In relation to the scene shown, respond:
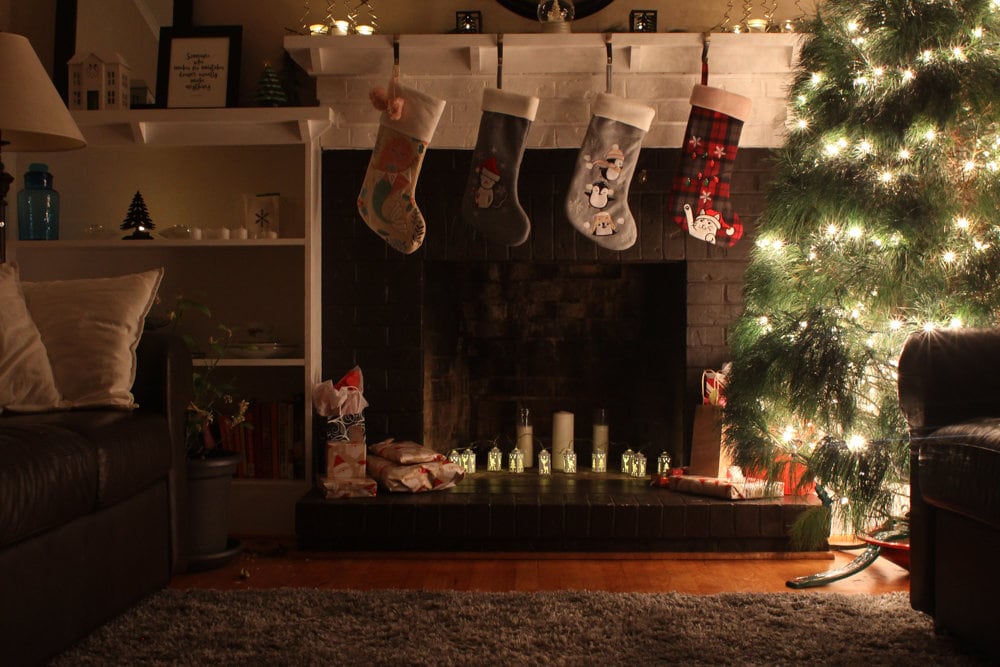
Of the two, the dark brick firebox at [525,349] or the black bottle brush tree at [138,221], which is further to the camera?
the black bottle brush tree at [138,221]

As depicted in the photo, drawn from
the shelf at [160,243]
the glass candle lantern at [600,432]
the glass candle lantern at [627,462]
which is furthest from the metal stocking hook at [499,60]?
the glass candle lantern at [627,462]

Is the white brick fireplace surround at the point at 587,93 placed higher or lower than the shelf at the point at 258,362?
higher

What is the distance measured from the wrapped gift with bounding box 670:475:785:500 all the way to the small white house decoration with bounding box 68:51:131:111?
2.35 m

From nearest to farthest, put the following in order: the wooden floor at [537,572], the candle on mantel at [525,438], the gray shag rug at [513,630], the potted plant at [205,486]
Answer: the gray shag rug at [513,630] → the wooden floor at [537,572] → the potted plant at [205,486] → the candle on mantel at [525,438]

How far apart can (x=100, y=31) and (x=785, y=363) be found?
2.76 metres

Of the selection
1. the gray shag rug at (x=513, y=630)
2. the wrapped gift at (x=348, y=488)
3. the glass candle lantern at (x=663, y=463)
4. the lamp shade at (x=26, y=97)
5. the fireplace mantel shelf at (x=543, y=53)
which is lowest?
the gray shag rug at (x=513, y=630)

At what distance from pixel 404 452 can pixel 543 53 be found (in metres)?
1.45

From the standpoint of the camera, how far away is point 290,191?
3266 mm

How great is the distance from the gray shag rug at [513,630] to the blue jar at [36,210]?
1.58m

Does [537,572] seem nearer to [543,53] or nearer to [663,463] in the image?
[663,463]

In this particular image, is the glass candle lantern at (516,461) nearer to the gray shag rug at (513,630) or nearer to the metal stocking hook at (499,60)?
the gray shag rug at (513,630)

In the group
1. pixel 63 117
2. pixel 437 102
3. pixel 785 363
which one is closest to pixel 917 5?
pixel 785 363

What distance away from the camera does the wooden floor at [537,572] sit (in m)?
2.31

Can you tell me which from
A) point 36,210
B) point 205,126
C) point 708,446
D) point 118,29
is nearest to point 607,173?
point 708,446
